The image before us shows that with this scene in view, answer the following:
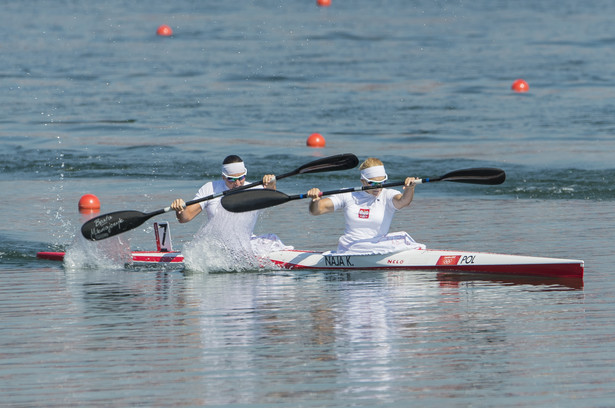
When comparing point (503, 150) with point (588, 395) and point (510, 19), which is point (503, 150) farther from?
point (510, 19)

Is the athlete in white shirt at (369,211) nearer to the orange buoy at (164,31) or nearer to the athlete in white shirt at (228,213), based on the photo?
the athlete in white shirt at (228,213)

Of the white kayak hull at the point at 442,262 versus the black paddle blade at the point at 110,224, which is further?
the black paddle blade at the point at 110,224

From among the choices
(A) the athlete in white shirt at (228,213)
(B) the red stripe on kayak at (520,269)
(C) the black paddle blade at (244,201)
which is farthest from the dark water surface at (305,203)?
(C) the black paddle blade at (244,201)

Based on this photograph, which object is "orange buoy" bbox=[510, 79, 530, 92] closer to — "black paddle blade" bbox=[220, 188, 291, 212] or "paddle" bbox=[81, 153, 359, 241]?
"paddle" bbox=[81, 153, 359, 241]

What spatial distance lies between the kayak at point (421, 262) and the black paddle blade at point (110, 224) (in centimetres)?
43

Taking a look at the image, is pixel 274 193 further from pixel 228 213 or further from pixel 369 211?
pixel 369 211

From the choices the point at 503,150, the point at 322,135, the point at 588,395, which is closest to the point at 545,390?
the point at 588,395

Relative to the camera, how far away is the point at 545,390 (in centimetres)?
922

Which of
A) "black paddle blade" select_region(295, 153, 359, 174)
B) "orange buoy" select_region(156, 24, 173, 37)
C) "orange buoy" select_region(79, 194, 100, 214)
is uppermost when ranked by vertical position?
"orange buoy" select_region(156, 24, 173, 37)

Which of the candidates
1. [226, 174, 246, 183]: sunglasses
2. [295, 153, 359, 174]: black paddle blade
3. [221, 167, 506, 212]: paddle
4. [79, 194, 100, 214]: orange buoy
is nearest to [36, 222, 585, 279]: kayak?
[221, 167, 506, 212]: paddle

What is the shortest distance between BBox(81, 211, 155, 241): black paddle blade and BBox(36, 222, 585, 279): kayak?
31 cm

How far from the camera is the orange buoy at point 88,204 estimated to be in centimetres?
2100

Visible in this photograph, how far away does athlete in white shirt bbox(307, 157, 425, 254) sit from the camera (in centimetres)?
1490

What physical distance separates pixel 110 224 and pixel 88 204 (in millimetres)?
4956
